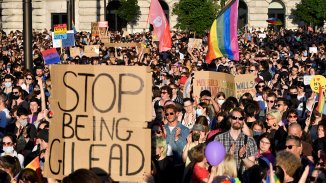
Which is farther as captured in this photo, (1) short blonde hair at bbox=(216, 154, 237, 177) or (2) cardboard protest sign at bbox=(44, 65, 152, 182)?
(1) short blonde hair at bbox=(216, 154, 237, 177)

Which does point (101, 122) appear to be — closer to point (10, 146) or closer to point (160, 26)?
point (10, 146)

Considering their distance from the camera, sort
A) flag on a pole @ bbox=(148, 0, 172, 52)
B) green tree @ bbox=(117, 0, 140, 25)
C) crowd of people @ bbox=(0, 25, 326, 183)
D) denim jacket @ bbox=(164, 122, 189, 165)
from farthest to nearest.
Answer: green tree @ bbox=(117, 0, 140, 25)
flag on a pole @ bbox=(148, 0, 172, 52)
denim jacket @ bbox=(164, 122, 189, 165)
crowd of people @ bbox=(0, 25, 326, 183)

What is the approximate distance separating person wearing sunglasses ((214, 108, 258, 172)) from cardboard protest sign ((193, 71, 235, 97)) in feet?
13.3

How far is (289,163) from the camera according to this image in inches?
312

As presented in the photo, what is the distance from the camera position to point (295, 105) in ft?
50.0

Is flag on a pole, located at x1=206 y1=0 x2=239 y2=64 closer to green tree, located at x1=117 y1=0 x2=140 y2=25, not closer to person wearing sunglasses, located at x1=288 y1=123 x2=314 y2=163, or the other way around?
person wearing sunglasses, located at x1=288 y1=123 x2=314 y2=163

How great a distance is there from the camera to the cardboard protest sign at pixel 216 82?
1376 centimetres

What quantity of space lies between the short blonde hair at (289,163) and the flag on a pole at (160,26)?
15.2m

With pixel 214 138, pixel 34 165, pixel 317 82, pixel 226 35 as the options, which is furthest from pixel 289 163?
pixel 226 35

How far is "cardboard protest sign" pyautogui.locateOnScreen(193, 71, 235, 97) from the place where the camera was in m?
13.8

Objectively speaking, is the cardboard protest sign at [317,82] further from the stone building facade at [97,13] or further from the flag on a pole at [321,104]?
the stone building facade at [97,13]

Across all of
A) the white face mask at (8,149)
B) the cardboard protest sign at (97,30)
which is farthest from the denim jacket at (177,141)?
the cardboard protest sign at (97,30)

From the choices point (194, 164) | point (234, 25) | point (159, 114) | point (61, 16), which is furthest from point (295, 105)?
point (61, 16)

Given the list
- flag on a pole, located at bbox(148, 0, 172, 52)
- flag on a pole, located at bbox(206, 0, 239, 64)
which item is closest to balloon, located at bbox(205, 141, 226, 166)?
flag on a pole, located at bbox(206, 0, 239, 64)
